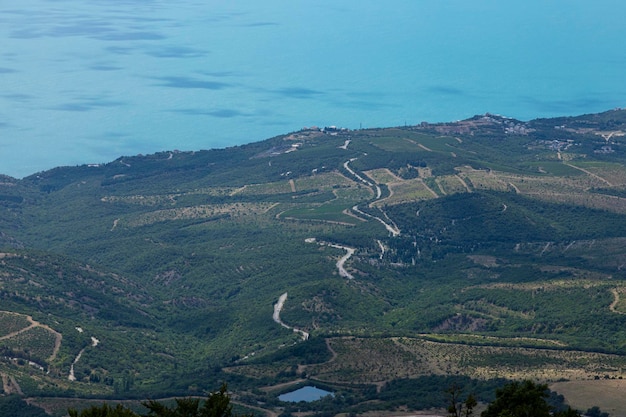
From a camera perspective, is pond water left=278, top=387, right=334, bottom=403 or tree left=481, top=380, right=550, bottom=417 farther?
pond water left=278, top=387, right=334, bottom=403

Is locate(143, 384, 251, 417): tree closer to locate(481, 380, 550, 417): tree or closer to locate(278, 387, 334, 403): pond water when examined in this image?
locate(481, 380, 550, 417): tree

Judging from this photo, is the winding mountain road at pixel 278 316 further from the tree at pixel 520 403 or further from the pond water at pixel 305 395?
the tree at pixel 520 403

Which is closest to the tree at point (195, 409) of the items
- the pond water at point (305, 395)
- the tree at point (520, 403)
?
the tree at point (520, 403)

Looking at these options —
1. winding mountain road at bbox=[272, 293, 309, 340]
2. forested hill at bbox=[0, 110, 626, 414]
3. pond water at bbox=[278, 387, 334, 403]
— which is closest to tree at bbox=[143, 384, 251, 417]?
pond water at bbox=[278, 387, 334, 403]

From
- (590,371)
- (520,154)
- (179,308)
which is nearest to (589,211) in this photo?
(520,154)

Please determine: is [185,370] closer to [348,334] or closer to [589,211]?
[348,334]

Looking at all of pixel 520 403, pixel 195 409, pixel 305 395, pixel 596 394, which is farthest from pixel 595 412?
pixel 195 409
